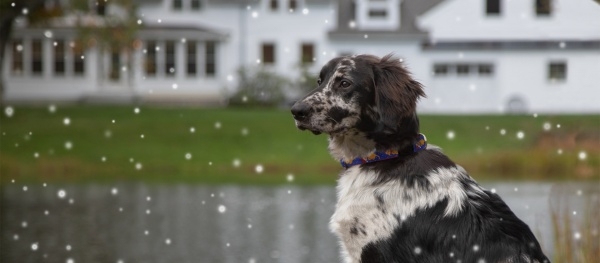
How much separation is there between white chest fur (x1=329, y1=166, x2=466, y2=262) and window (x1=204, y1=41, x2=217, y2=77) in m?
48.5

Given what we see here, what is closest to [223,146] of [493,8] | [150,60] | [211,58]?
[150,60]

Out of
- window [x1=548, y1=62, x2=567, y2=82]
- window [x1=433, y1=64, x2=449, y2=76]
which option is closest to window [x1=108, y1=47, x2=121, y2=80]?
window [x1=433, y1=64, x2=449, y2=76]

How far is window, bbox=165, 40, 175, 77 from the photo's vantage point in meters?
52.6

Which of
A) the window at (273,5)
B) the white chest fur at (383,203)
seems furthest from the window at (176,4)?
the white chest fur at (383,203)

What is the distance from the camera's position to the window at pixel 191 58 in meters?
53.4

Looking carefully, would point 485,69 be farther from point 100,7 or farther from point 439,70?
point 100,7

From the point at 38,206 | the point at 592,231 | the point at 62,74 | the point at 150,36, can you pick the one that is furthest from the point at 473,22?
the point at 592,231

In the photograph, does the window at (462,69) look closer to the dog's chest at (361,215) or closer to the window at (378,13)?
the window at (378,13)

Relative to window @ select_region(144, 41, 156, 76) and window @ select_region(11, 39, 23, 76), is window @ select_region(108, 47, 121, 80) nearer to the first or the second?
window @ select_region(144, 41, 156, 76)

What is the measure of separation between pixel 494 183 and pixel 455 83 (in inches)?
996

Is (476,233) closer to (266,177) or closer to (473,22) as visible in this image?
(266,177)

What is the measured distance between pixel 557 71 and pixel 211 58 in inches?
693

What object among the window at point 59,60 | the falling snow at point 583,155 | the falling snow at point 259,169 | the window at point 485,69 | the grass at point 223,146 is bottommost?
the falling snow at point 259,169

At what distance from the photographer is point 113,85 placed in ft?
171
